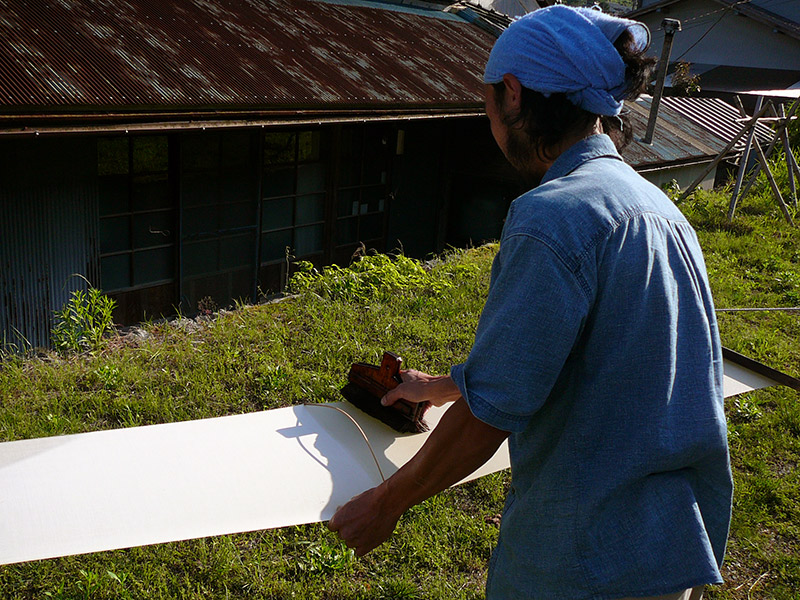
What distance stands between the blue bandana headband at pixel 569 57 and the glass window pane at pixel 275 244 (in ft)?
23.3

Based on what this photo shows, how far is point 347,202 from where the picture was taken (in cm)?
963

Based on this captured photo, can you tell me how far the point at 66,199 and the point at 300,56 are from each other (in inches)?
113

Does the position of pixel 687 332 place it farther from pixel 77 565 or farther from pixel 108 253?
pixel 108 253

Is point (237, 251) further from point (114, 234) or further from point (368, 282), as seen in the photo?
point (368, 282)

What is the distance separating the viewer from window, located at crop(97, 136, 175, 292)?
261 inches

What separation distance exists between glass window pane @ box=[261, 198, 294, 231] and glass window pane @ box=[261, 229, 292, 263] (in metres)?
0.08

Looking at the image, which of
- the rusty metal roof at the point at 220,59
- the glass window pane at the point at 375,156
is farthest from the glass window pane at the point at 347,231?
the rusty metal roof at the point at 220,59

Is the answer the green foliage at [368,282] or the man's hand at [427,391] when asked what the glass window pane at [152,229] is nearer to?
the green foliage at [368,282]

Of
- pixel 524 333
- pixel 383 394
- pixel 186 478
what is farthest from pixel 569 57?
pixel 186 478

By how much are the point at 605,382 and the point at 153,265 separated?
21.3 feet

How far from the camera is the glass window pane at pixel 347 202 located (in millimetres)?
9498

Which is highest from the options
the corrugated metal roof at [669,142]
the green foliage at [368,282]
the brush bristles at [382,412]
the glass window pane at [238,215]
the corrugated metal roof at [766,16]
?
the corrugated metal roof at [766,16]

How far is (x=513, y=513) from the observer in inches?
60.4

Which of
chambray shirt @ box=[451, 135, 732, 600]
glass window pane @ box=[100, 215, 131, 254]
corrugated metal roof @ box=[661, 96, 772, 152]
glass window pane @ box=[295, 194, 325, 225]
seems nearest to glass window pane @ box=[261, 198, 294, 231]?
→ glass window pane @ box=[295, 194, 325, 225]
